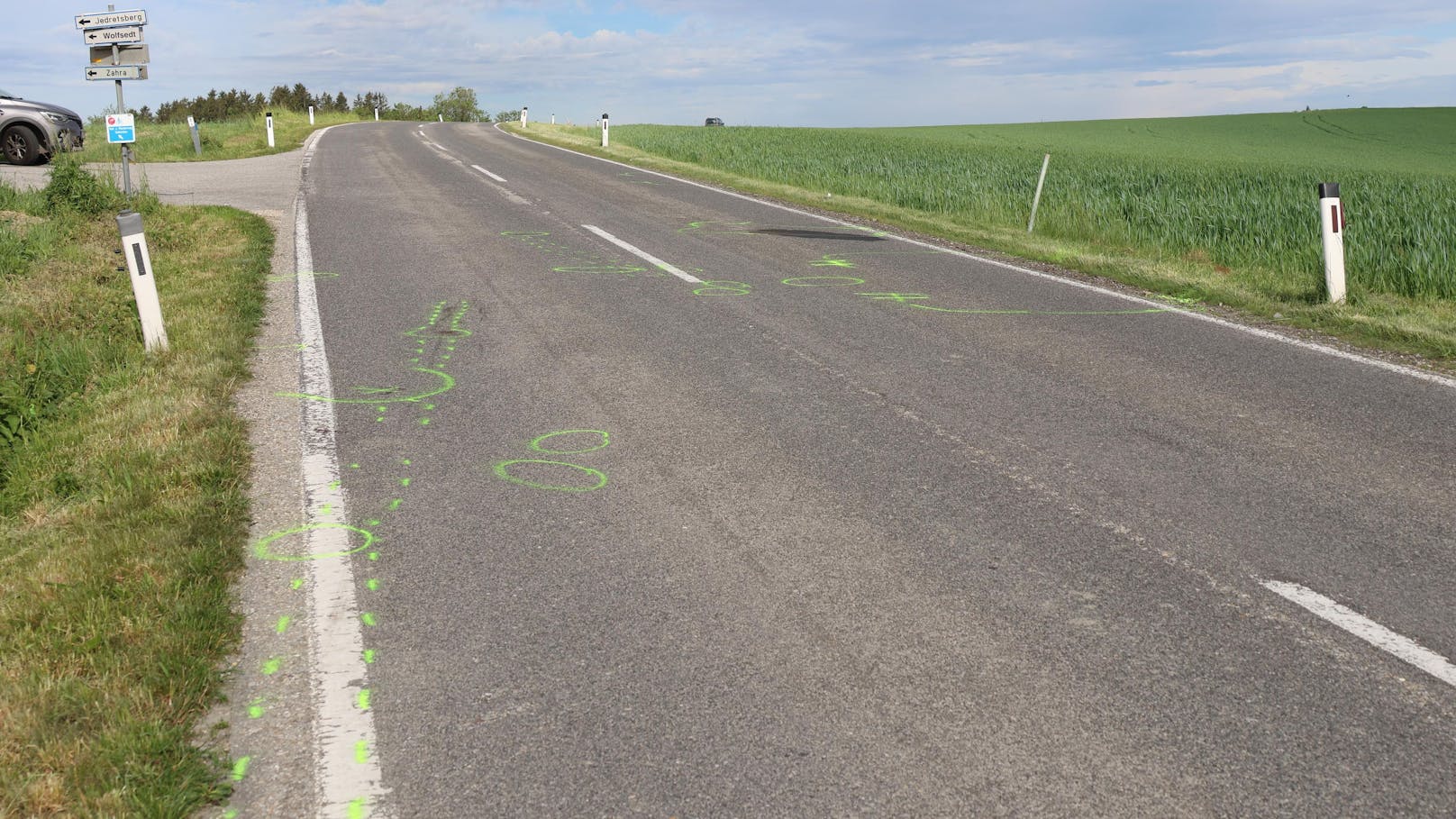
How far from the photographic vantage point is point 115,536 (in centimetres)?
411

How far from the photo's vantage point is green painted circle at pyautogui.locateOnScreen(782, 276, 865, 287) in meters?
9.72

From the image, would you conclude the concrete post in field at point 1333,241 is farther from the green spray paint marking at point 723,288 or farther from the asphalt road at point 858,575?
the green spray paint marking at point 723,288

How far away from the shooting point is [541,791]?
2.68 m

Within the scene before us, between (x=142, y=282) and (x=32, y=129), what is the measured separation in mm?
16839

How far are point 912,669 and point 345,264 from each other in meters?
8.75

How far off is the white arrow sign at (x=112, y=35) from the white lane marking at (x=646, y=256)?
6.75 m

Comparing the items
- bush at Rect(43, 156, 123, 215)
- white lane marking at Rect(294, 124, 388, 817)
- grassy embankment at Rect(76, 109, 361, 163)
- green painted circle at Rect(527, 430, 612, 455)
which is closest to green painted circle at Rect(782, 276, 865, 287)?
green painted circle at Rect(527, 430, 612, 455)

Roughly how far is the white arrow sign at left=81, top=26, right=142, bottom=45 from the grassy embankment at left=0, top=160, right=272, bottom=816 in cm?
636

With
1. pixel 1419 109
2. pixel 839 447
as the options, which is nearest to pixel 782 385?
pixel 839 447

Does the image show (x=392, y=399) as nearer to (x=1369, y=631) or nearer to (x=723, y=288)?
(x=723, y=288)

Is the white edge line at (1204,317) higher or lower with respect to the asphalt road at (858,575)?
higher

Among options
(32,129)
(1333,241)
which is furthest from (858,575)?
(32,129)

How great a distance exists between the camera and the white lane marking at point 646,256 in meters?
9.97

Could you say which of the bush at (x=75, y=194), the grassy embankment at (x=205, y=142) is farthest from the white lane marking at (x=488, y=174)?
the grassy embankment at (x=205, y=142)
